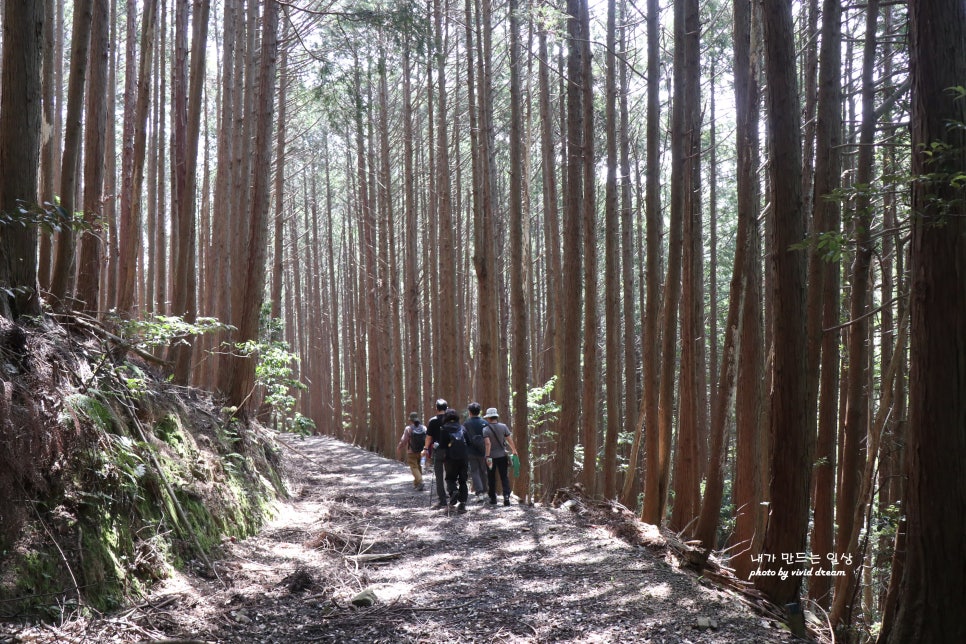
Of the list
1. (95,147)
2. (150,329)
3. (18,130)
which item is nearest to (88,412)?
(150,329)

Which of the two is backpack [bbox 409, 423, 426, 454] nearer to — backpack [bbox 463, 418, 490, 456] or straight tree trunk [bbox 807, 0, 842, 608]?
backpack [bbox 463, 418, 490, 456]

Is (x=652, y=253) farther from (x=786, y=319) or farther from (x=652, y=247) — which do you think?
(x=786, y=319)

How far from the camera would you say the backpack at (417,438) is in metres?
13.4

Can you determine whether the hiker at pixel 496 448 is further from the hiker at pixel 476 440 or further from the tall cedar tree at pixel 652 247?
the tall cedar tree at pixel 652 247

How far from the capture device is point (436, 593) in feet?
20.6

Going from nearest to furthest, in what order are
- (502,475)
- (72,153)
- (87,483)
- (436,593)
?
1. (87,483)
2. (436,593)
3. (72,153)
4. (502,475)

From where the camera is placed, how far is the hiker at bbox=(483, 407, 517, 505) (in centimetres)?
1112

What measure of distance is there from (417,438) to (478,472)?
1877mm

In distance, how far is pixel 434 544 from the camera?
841 cm

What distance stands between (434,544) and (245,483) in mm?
2692

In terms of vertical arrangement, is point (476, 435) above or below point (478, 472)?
above

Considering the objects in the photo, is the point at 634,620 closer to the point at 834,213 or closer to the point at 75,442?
the point at 75,442

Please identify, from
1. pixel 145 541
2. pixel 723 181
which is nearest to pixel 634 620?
pixel 145 541

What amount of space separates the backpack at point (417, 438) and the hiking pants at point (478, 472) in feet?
5.46
